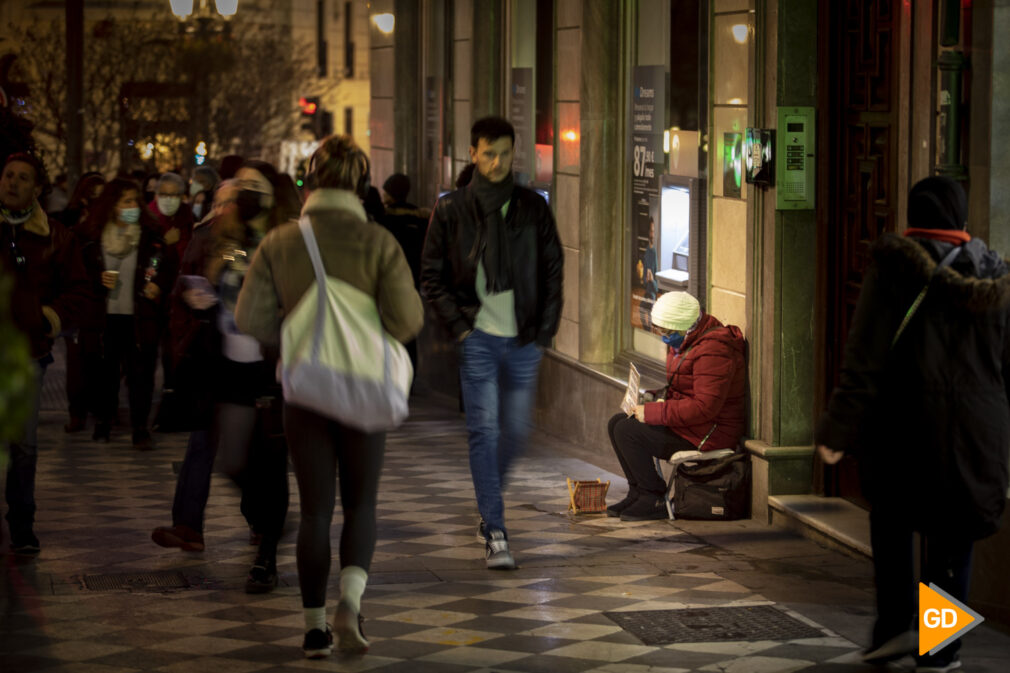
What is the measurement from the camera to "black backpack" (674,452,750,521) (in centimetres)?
902

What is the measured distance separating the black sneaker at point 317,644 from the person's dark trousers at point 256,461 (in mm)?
1091

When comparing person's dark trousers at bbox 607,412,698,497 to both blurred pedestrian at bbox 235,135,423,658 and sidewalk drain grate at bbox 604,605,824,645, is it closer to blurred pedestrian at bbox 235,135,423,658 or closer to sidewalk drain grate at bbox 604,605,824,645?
sidewalk drain grate at bbox 604,605,824,645

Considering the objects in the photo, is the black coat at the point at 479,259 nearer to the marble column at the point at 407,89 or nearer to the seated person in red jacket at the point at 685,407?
the seated person in red jacket at the point at 685,407

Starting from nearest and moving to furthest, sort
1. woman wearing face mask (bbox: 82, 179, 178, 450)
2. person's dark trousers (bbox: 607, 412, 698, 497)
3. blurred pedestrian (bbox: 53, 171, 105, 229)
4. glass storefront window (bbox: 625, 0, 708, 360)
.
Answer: person's dark trousers (bbox: 607, 412, 698, 497) < glass storefront window (bbox: 625, 0, 708, 360) < woman wearing face mask (bbox: 82, 179, 178, 450) < blurred pedestrian (bbox: 53, 171, 105, 229)

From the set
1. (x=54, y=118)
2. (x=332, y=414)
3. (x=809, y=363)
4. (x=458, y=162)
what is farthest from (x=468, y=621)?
(x=54, y=118)

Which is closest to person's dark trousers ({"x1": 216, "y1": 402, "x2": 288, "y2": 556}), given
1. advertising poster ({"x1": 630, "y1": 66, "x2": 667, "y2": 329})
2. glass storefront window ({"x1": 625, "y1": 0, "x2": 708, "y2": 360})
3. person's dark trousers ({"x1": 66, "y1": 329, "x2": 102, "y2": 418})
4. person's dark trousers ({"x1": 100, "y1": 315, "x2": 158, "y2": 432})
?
glass storefront window ({"x1": 625, "y1": 0, "x2": 708, "y2": 360})

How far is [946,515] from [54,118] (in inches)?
1178

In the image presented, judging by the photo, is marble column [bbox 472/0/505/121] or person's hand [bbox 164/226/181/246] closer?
person's hand [bbox 164/226/181/246]

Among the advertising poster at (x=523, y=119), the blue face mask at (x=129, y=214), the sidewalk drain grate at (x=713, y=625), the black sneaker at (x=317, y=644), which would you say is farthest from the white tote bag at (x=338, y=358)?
the advertising poster at (x=523, y=119)

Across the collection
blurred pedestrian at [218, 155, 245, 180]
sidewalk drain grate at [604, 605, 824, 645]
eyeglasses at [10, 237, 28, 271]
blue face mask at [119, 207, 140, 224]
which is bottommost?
sidewalk drain grate at [604, 605, 824, 645]

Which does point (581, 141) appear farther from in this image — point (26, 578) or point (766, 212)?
point (26, 578)

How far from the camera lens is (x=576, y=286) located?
40.8 feet

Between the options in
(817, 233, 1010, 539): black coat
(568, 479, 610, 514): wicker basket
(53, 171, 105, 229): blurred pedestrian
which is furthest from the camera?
(53, 171, 105, 229): blurred pedestrian

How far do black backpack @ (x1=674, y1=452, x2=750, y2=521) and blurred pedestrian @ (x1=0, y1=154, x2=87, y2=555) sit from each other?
309 centimetres
